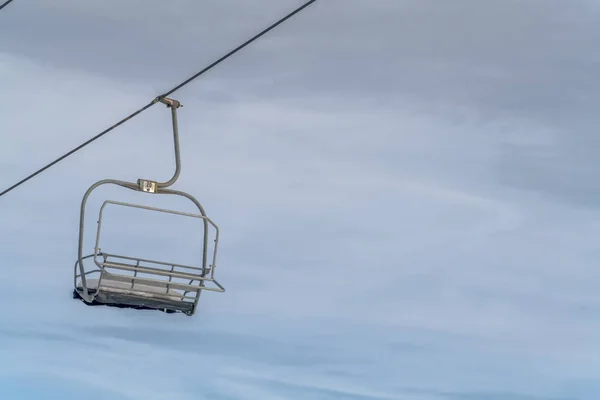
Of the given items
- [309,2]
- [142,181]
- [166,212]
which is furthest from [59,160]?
[309,2]

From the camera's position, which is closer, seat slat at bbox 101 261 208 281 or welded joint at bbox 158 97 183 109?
seat slat at bbox 101 261 208 281

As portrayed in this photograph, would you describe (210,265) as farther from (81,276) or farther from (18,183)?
(18,183)

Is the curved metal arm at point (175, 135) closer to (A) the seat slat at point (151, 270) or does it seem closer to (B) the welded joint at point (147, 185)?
(B) the welded joint at point (147, 185)

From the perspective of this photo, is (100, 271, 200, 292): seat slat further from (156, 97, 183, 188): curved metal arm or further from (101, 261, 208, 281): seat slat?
(156, 97, 183, 188): curved metal arm

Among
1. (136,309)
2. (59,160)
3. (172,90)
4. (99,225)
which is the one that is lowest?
(136,309)

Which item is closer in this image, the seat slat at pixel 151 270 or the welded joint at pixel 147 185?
the seat slat at pixel 151 270

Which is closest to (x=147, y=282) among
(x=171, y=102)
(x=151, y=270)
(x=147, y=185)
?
(x=151, y=270)

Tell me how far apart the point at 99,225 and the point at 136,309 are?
996 millimetres

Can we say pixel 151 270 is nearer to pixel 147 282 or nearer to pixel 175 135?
pixel 147 282

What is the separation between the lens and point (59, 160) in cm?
1069

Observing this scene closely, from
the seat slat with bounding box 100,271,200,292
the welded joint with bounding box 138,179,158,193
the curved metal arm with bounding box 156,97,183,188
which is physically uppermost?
the curved metal arm with bounding box 156,97,183,188

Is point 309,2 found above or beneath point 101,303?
above

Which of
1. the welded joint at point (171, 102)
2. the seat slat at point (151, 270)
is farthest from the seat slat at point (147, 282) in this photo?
the welded joint at point (171, 102)

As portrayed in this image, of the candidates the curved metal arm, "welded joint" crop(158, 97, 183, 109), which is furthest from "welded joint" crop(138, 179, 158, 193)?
"welded joint" crop(158, 97, 183, 109)
